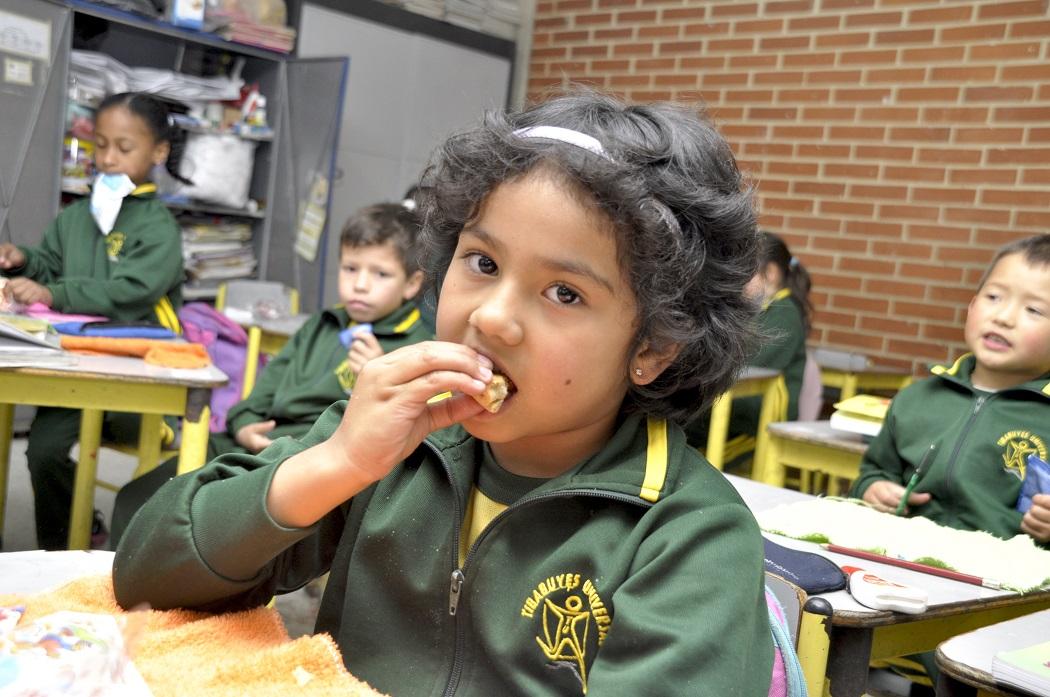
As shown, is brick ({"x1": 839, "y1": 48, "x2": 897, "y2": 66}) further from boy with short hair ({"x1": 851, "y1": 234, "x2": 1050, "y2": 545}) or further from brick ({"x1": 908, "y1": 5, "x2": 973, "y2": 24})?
boy with short hair ({"x1": 851, "y1": 234, "x2": 1050, "y2": 545})

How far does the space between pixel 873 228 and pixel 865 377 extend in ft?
2.67

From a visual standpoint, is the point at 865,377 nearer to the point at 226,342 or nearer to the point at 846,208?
the point at 846,208

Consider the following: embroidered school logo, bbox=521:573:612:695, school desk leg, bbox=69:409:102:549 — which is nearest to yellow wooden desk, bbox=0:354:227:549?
school desk leg, bbox=69:409:102:549

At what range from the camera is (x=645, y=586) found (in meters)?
0.87

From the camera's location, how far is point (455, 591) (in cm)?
99

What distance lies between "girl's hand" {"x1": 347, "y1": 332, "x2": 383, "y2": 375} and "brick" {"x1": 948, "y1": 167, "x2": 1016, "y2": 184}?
306cm

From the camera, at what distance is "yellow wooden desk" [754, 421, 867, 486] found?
8.49 ft

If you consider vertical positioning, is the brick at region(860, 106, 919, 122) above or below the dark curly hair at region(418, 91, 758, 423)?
above

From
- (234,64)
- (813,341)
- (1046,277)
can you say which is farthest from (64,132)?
(1046,277)

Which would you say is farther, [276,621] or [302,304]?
[302,304]

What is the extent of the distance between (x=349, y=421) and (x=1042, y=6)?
4481 millimetres

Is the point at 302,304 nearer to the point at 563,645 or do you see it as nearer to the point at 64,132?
the point at 64,132

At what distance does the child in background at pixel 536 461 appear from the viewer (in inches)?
36.4

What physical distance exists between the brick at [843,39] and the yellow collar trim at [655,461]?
4.50 metres
